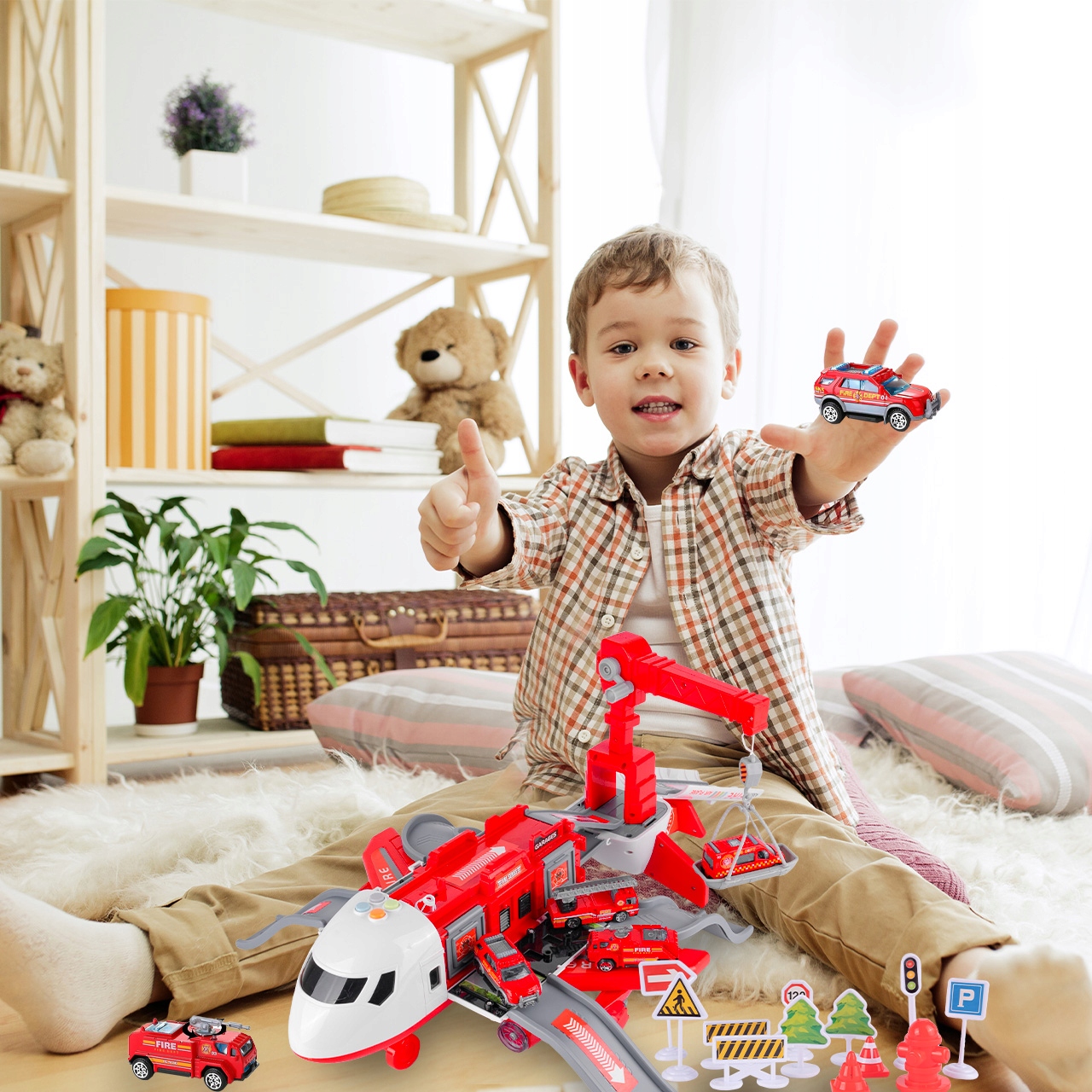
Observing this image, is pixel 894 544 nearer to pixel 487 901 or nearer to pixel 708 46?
pixel 708 46

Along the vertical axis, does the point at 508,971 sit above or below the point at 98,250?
below

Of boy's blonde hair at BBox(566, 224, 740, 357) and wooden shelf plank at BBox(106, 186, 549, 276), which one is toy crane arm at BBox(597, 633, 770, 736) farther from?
wooden shelf plank at BBox(106, 186, 549, 276)

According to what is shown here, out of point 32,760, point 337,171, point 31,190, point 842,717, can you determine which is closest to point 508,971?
point 842,717

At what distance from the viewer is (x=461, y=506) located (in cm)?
82

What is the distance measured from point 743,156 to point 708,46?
0.22m

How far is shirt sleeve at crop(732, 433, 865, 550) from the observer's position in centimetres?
95

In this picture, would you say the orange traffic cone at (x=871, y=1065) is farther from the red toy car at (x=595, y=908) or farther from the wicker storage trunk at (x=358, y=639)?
the wicker storage trunk at (x=358, y=639)

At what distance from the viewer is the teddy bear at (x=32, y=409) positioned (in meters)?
1.52

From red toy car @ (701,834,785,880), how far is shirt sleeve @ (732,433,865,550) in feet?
0.96

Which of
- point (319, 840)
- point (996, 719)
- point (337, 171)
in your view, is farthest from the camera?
point (337, 171)

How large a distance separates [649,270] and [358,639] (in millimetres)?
945

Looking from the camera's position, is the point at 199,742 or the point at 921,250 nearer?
the point at 199,742

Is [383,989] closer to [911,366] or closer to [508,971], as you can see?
[508,971]

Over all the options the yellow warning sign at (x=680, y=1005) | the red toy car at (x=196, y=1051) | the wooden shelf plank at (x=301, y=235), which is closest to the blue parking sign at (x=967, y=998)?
the yellow warning sign at (x=680, y=1005)
